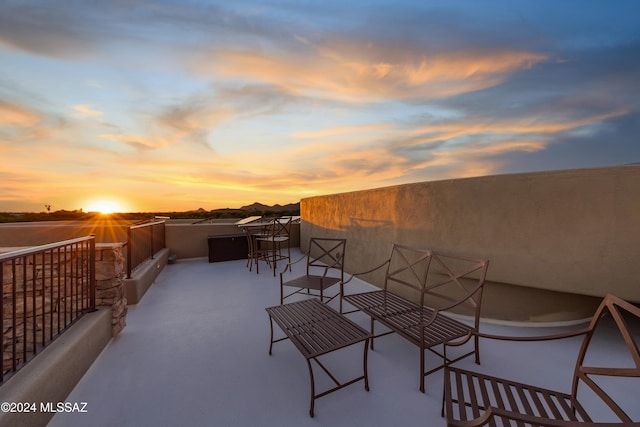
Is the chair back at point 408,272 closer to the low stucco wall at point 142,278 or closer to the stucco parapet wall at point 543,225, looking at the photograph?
the stucco parapet wall at point 543,225

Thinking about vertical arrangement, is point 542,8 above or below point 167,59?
above

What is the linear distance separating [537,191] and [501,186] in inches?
11.9

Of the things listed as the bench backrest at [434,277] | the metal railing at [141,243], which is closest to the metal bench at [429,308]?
the bench backrest at [434,277]

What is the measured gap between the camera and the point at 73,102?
165 inches

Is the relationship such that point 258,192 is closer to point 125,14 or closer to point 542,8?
point 125,14

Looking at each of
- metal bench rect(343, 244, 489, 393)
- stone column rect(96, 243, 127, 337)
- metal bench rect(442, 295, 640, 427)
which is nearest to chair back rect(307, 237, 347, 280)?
metal bench rect(343, 244, 489, 393)

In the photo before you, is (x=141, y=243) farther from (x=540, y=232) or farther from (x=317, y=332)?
(x=540, y=232)

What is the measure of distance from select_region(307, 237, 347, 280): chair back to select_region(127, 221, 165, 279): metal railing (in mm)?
2812

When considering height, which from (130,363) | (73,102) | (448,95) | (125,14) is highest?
(125,14)

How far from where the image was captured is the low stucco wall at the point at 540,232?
7.16 feet

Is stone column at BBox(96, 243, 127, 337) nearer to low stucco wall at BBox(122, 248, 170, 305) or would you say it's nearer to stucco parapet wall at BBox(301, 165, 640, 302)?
low stucco wall at BBox(122, 248, 170, 305)

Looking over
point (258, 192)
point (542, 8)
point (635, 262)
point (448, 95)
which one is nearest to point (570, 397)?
point (635, 262)

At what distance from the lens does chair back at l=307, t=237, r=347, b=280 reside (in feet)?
10.7

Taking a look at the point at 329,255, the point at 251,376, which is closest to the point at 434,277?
the point at 329,255
